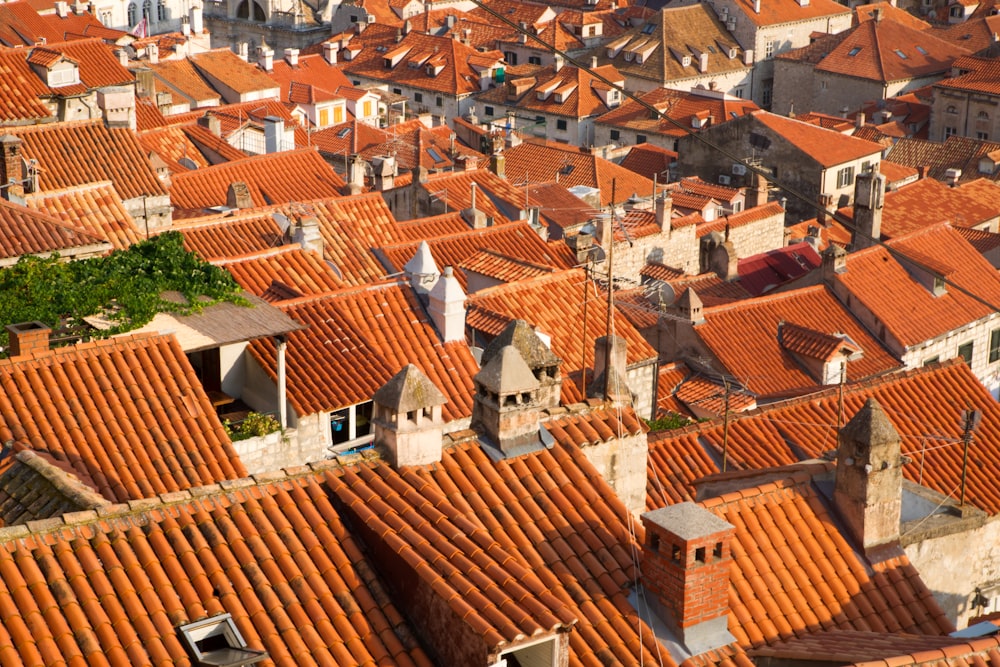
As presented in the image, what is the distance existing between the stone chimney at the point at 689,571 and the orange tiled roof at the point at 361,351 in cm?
809

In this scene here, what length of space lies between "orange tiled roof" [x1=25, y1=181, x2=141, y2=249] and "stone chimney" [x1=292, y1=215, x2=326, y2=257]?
2957mm

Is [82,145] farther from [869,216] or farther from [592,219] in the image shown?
[869,216]

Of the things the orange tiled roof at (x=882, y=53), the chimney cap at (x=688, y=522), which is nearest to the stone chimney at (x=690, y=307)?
the chimney cap at (x=688, y=522)

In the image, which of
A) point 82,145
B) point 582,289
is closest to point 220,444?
point 582,289

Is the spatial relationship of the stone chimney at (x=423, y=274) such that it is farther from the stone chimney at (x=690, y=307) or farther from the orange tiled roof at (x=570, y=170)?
the orange tiled roof at (x=570, y=170)

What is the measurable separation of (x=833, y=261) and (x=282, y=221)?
14228 mm

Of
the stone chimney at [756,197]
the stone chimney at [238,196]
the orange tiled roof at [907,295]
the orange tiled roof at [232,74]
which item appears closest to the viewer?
the stone chimney at [238,196]

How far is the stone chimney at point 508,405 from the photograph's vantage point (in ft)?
45.0

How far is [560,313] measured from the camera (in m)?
→ 26.9

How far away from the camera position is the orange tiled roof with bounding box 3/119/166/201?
28.2 meters

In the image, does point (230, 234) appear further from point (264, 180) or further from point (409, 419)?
point (409, 419)

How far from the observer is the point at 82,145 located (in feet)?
95.4

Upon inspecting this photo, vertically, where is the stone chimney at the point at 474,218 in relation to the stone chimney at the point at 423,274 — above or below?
below

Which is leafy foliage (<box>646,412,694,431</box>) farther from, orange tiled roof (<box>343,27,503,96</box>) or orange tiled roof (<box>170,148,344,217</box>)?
orange tiled roof (<box>343,27,503,96</box>)
